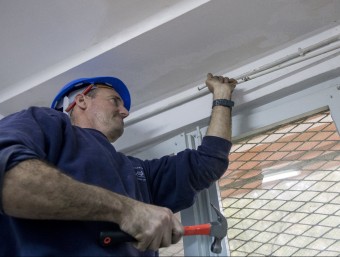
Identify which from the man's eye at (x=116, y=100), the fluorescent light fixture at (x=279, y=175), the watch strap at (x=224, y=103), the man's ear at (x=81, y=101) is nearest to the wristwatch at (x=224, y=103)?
the watch strap at (x=224, y=103)

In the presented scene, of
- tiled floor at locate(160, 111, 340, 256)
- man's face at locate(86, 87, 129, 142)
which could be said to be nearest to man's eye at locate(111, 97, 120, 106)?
Result: man's face at locate(86, 87, 129, 142)

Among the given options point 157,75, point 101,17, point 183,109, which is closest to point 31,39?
point 101,17

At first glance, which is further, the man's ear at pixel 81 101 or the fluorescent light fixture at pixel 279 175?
the man's ear at pixel 81 101

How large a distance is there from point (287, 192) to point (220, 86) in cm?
47

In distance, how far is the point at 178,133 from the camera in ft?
5.14

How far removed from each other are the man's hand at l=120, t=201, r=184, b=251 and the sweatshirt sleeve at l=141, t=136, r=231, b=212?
36cm

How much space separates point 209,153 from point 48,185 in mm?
633

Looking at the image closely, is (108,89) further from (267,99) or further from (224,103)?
(267,99)

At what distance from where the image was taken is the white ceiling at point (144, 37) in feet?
4.32

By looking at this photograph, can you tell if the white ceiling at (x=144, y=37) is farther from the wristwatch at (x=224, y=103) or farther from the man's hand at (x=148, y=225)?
the man's hand at (x=148, y=225)

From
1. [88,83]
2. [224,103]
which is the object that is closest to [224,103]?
[224,103]

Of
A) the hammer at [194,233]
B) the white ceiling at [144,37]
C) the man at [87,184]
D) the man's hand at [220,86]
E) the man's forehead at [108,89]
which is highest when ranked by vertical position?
the white ceiling at [144,37]

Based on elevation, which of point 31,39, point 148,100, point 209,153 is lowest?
point 209,153

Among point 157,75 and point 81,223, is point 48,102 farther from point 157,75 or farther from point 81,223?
point 81,223
